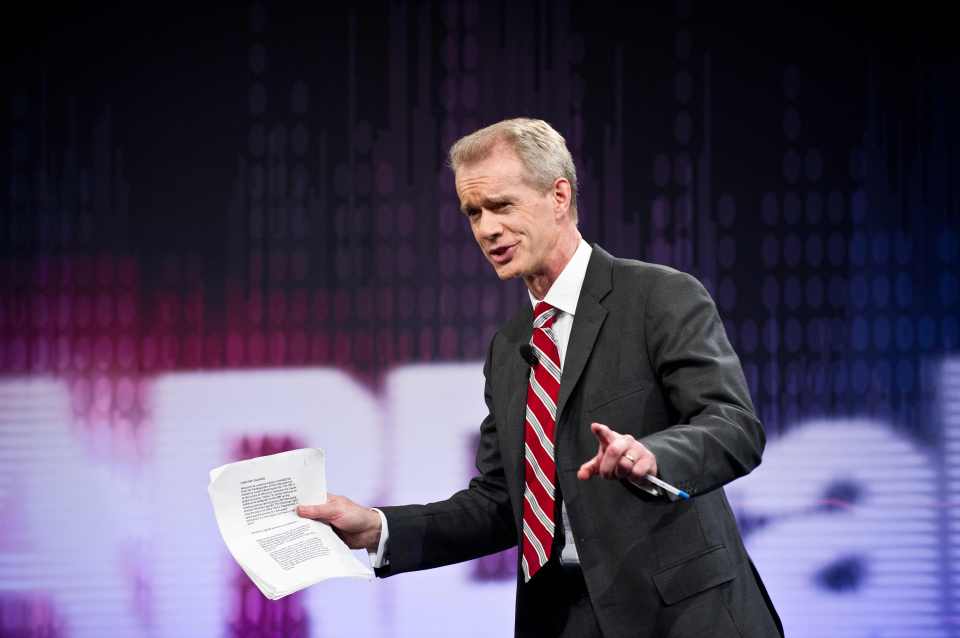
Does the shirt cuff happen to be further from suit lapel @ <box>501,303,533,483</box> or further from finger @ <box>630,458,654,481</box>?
finger @ <box>630,458,654,481</box>

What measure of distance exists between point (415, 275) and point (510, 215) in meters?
1.57

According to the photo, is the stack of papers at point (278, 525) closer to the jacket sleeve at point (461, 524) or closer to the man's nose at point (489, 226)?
the jacket sleeve at point (461, 524)

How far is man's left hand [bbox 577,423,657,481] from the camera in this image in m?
1.17

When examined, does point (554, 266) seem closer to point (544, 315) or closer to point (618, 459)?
point (544, 315)

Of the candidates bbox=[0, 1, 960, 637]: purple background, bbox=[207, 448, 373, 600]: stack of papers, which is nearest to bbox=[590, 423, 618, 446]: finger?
bbox=[207, 448, 373, 600]: stack of papers

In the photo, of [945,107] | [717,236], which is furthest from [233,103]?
[945,107]

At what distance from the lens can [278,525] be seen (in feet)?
5.28

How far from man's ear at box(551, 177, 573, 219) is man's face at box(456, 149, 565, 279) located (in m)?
0.02

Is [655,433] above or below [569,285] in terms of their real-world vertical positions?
below

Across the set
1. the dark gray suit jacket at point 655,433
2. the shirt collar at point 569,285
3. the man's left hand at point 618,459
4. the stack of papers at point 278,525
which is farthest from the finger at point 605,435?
the stack of papers at point 278,525

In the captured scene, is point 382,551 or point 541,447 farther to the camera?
point 382,551

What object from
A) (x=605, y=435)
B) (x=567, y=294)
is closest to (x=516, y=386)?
(x=567, y=294)

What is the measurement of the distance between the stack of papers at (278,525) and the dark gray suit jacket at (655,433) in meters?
0.34

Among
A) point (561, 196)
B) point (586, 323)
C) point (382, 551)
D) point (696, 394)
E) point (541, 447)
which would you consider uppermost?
point (561, 196)
